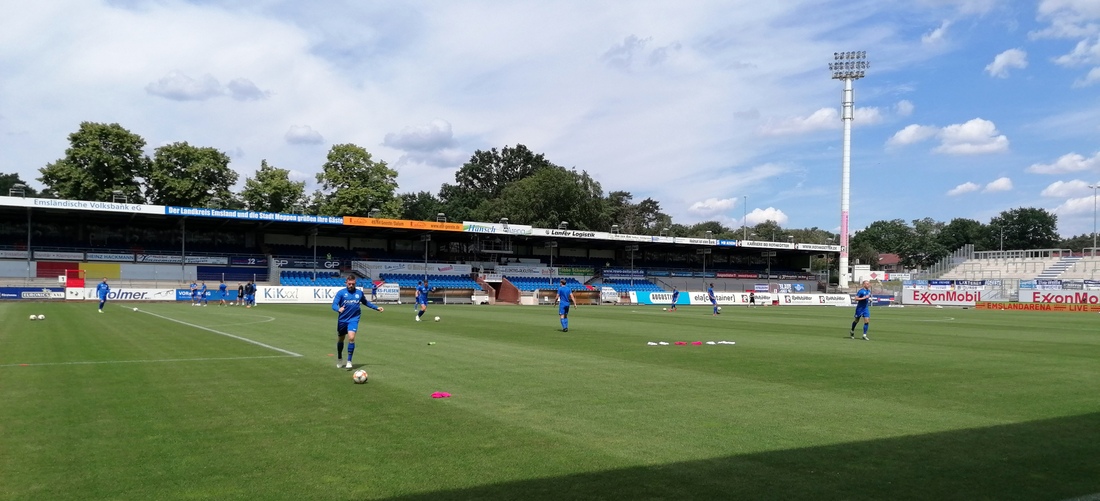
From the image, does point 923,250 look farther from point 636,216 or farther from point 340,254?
point 340,254

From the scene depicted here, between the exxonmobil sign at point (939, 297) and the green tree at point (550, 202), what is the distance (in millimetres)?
45955

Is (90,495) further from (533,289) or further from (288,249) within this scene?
(288,249)

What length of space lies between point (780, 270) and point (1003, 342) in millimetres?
73165

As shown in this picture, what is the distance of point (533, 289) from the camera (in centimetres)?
6650

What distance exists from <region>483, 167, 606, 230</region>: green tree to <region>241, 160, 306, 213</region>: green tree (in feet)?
101

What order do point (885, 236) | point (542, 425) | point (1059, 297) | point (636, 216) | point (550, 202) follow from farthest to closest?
point (885, 236) → point (636, 216) → point (550, 202) → point (1059, 297) → point (542, 425)

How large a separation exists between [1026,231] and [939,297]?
9697 centimetres

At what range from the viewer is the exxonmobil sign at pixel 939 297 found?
204 feet

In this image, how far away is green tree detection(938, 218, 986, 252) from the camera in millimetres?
139250

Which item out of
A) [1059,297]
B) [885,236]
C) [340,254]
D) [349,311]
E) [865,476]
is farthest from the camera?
[885,236]

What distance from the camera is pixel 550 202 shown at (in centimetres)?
9844

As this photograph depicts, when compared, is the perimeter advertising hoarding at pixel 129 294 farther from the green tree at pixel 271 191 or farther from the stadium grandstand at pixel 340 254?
the green tree at pixel 271 191

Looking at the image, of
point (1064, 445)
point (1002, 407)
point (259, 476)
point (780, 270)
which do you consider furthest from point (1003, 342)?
point (780, 270)

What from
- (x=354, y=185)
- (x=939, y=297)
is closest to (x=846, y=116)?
(x=939, y=297)
